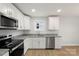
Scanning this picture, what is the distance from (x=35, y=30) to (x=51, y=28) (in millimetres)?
1174

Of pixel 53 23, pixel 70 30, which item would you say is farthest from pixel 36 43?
pixel 70 30

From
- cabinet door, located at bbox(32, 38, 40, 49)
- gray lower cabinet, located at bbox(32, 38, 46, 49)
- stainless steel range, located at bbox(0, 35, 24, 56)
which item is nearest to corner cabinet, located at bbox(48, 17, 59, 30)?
gray lower cabinet, located at bbox(32, 38, 46, 49)

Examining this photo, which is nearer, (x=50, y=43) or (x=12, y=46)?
(x=12, y=46)

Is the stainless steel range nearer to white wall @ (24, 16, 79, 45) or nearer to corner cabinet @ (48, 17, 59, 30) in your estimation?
corner cabinet @ (48, 17, 59, 30)

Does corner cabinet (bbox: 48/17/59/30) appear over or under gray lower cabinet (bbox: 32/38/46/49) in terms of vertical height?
over

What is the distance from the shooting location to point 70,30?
777cm

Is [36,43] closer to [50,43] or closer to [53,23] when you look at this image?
[50,43]

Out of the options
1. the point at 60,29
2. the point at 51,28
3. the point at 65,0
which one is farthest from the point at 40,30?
the point at 65,0

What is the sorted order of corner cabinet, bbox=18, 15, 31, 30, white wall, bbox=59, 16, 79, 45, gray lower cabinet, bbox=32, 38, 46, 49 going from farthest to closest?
white wall, bbox=59, 16, 79, 45, gray lower cabinet, bbox=32, 38, 46, 49, corner cabinet, bbox=18, 15, 31, 30

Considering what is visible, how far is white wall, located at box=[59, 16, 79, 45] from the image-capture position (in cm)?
773

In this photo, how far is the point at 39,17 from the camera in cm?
756

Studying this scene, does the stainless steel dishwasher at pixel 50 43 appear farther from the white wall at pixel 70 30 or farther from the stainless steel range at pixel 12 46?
the stainless steel range at pixel 12 46

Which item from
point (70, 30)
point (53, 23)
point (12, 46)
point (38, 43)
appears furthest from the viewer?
point (70, 30)

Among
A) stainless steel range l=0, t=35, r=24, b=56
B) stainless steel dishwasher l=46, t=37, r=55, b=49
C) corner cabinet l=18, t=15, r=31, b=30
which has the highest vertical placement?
corner cabinet l=18, t=15, r=31, b=30
